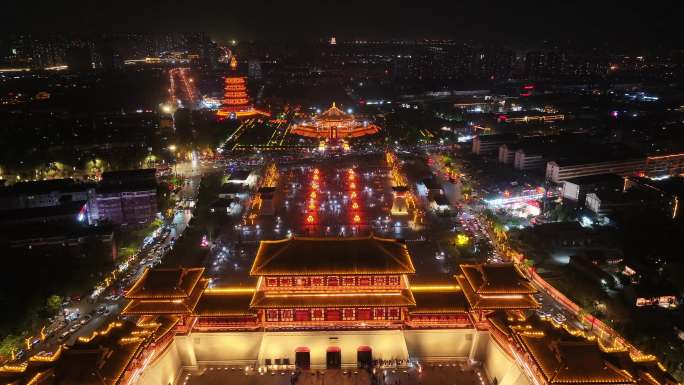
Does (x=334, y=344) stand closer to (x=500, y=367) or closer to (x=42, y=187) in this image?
(x=500, y=367)

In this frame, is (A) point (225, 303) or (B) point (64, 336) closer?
(A) point (225, 303)

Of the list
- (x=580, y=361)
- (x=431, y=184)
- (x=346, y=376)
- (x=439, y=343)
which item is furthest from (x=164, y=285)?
(x=431, y=184)

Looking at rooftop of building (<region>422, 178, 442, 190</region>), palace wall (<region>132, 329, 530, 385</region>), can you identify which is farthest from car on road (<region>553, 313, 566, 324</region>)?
rooftop of building (<region>422, 178, 442, 190</region>)

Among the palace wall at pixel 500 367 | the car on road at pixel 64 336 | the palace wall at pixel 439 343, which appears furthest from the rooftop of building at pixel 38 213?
the palace wall at pixel 500 367

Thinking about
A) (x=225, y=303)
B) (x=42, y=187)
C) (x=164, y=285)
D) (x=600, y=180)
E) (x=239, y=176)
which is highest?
(x=164, y=285)

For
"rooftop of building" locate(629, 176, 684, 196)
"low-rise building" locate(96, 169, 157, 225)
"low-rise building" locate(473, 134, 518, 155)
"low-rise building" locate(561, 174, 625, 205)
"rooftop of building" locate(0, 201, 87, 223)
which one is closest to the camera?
"rooftop of building" locate(0, 201, 87, 223)

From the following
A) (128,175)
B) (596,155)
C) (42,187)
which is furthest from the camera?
(596,155)

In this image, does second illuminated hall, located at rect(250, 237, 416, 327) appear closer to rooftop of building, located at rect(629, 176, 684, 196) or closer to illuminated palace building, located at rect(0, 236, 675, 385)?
illuminated palace building, located at rect(0, 236, 675, 385)
